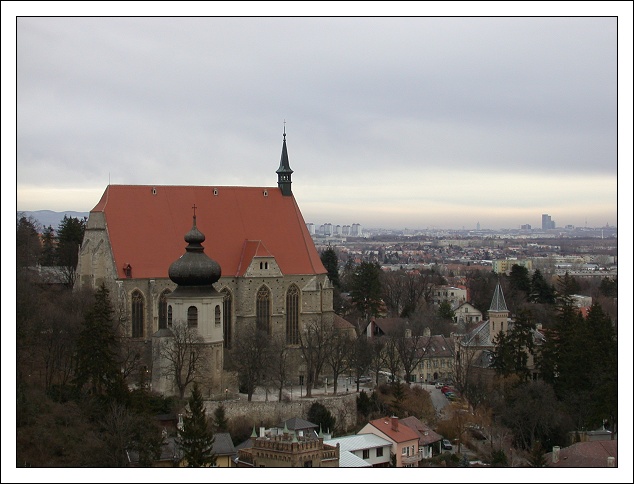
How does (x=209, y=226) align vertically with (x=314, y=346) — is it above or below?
above

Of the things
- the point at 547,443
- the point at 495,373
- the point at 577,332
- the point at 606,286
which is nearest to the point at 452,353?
the point at 495,373

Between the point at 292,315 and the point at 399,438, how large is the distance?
600 inches

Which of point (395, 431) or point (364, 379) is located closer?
point (395, 431)

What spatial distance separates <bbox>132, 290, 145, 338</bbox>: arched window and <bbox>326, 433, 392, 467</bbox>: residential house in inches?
563

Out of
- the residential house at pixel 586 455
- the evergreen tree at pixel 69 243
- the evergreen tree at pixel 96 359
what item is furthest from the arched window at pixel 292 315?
the residential house at pixel 586 455

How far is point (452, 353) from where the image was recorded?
62969 mm

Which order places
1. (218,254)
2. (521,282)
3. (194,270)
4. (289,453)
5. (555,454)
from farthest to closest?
(521,282), (218,254), (194,270), (555,454), (289,453)

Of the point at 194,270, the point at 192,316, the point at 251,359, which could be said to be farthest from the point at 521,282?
the point at 192,316

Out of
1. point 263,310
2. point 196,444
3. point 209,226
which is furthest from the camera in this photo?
point 209,226

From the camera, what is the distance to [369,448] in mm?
41500

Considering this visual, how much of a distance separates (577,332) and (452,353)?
1327 cm

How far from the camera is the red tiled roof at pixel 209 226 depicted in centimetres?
5397

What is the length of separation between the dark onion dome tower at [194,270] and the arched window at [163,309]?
442 centimetres

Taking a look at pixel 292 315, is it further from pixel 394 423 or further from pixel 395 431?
pixel 395 431
